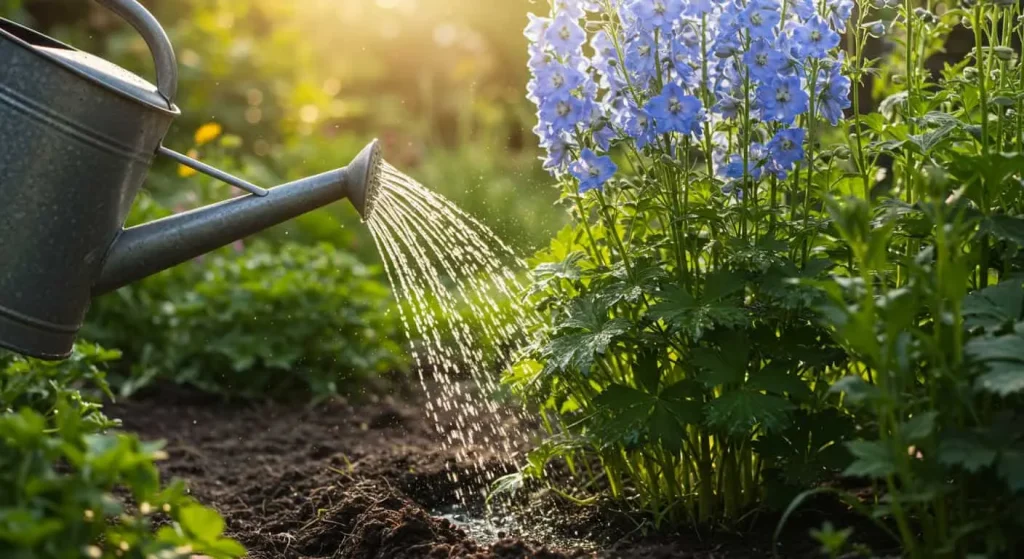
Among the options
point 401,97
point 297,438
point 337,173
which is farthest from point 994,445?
point 401,97

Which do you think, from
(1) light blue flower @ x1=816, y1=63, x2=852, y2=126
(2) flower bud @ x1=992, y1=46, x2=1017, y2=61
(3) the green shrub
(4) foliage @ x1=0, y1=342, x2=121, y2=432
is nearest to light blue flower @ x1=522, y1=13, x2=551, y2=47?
(1) light blue flower @ x1=816, y1=63, x2=852, y2=126

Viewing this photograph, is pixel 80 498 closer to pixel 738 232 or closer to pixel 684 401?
pixel 684 401

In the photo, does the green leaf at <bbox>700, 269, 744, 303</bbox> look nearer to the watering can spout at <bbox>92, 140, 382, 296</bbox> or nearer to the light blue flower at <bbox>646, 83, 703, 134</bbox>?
the light blue flower at <bbox>646, 83, 703, 134</bbox>

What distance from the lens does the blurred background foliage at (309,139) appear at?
3.45 meters

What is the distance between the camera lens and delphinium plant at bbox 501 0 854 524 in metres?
1.74

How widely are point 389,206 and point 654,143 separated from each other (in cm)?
62

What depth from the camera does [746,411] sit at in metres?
1.67

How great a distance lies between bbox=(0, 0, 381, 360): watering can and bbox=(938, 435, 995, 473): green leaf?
108 centimetres

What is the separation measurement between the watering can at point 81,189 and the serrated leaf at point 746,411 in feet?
2.41

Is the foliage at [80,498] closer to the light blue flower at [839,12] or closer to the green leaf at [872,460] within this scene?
the green leaf at [872,460]

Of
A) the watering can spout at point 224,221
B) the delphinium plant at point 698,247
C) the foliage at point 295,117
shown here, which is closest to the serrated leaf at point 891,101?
the delphinium plant at point 698,247

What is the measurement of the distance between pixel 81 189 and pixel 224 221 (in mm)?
258

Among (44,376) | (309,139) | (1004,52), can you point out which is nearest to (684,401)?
(1004,52)

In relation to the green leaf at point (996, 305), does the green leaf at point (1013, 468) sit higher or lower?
lower
